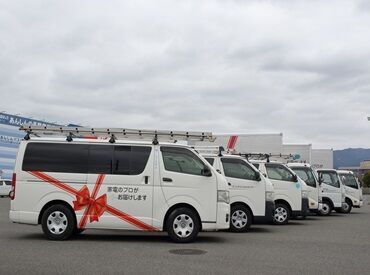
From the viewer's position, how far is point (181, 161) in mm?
11547

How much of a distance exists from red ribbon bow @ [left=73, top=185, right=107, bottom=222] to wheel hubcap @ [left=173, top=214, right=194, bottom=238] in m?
1.60

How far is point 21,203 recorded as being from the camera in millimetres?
11406

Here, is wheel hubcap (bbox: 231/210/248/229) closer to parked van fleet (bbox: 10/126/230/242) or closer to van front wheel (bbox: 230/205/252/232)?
van front wheel (bbox: 230/205/252/232)

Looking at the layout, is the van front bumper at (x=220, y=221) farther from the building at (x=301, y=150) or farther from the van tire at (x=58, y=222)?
the building at (x=301, y=150)

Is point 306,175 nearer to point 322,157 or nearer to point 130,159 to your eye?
point 130,159

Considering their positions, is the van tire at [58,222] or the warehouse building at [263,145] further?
the warehouse building at [263,145]

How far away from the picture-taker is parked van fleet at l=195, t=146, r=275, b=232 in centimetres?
1407

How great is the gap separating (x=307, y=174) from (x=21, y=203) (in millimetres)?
11598

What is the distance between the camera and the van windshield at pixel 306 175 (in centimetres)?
1939

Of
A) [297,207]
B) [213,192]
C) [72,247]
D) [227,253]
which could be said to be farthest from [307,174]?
[72,247]

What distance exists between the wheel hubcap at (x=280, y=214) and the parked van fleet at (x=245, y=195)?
99.2 inches

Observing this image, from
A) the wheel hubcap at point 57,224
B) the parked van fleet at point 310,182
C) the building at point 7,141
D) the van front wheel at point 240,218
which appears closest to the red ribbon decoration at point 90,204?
the wheel hubcap at point 57,224

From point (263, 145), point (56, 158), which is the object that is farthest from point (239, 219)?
point (263, 145)

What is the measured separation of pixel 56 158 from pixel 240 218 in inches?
212
